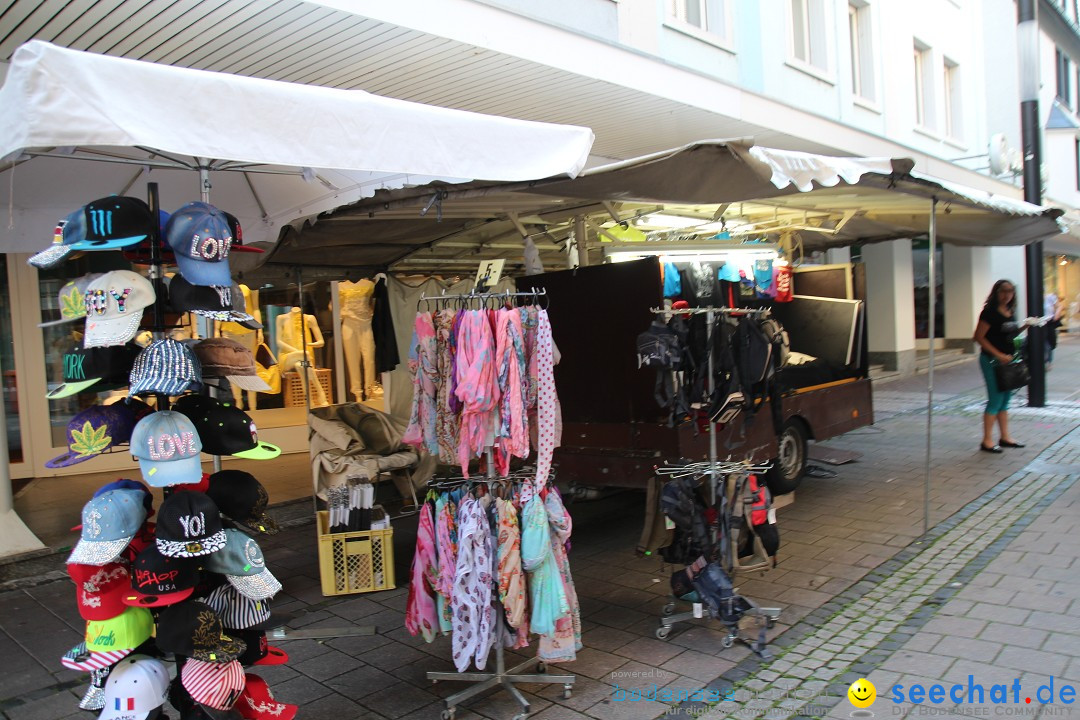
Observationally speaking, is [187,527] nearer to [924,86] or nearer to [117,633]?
[117,633]

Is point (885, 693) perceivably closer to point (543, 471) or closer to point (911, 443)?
point (543, 471)

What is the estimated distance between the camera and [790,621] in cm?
432

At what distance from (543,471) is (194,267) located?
67.9 inches

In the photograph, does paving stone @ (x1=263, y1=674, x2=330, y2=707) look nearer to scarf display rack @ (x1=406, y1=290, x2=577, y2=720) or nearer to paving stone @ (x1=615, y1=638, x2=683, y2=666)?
scarf display rack @ (x1=406, y1=290, x2=577, y2=720)

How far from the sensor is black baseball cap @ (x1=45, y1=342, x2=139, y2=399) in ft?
9.04

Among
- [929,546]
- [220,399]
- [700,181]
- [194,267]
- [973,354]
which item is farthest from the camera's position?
[973,354]

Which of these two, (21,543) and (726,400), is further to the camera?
(21,543)

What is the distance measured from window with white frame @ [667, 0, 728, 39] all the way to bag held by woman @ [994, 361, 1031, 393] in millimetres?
5871

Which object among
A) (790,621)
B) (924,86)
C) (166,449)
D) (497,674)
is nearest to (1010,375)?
(790,621)

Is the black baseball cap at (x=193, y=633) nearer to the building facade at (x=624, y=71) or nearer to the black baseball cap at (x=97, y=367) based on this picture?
the black baseball cap at (x=97, y=367)

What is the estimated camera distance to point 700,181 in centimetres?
427

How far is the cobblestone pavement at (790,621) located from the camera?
357cm

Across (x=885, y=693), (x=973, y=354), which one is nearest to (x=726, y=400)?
(x=885, y=693)

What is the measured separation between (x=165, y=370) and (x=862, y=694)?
10.4 feet
